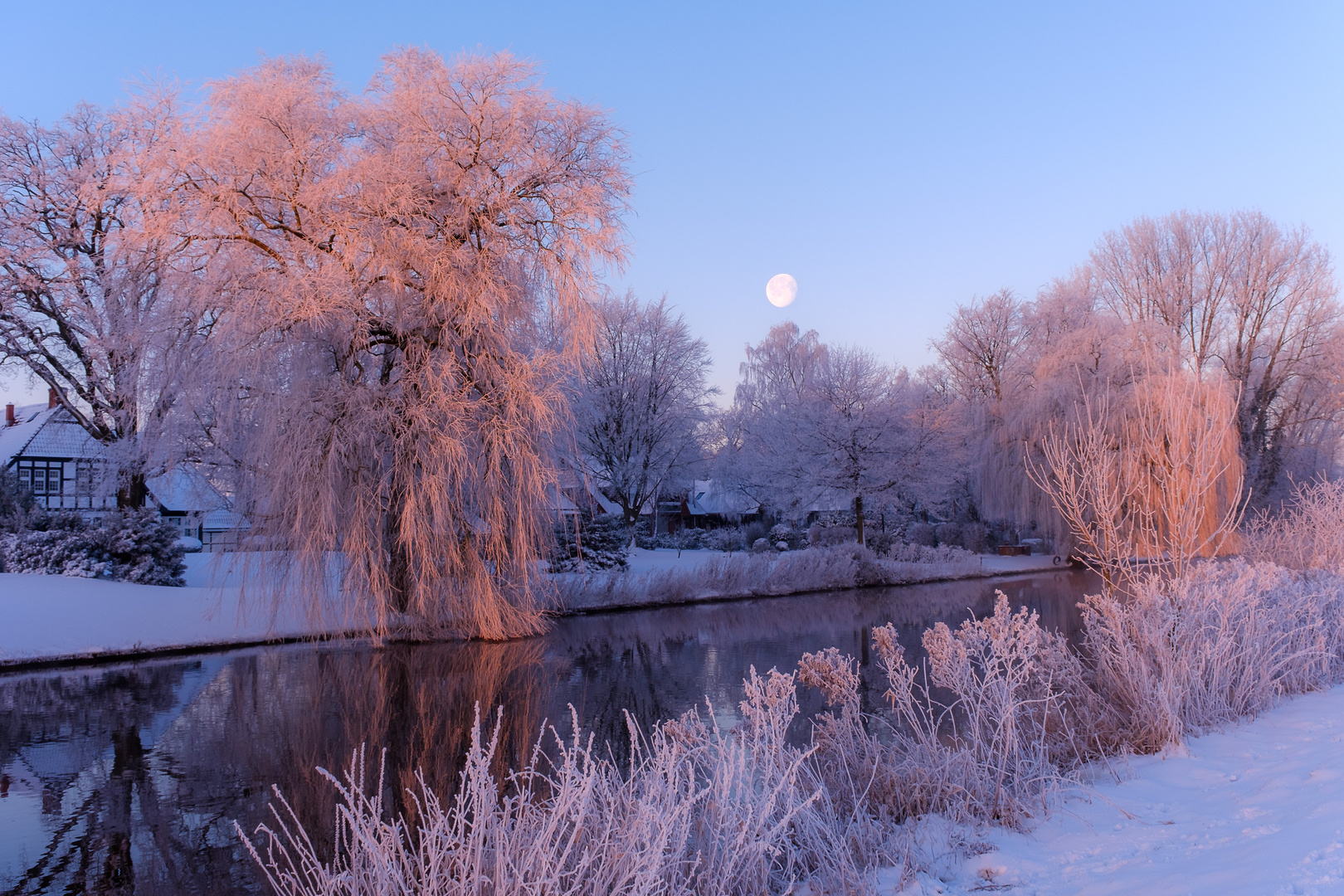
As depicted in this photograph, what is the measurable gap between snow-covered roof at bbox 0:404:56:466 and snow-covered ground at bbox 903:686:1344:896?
3908 cm

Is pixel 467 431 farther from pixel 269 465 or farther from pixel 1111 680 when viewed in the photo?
pixel 1111 680

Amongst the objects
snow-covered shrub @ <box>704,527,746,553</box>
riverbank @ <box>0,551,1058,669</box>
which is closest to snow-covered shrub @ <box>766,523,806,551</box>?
snow-covered shrub @ <box>704,527,746,553</box>

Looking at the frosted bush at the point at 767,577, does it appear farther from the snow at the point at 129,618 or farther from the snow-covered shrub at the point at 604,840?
the snow-covered shrub at the point at 604,840

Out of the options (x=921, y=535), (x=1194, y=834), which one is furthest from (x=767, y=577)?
(x=1194, y=834)

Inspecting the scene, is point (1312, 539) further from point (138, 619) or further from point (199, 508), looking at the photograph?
point (199, 508)

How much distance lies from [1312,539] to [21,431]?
143ft

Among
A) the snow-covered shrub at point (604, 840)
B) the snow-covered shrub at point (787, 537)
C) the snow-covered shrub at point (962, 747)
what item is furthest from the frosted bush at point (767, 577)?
the snow-covered shrub at point (604, 840)

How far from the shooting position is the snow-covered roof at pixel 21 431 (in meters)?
34.6

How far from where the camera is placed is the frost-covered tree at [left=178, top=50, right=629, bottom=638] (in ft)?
46.8

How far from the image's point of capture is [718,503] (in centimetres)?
4625

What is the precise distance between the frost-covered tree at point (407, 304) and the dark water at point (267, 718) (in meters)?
1.95

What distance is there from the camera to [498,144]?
14930mm

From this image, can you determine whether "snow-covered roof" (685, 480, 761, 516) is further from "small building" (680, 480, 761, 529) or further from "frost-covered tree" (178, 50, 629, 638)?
"frost-covered tree" (178, 50, 629, 638)

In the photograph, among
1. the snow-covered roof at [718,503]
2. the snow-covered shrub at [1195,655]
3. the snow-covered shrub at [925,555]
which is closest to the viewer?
the snow-covered shrub at [1195,655]
